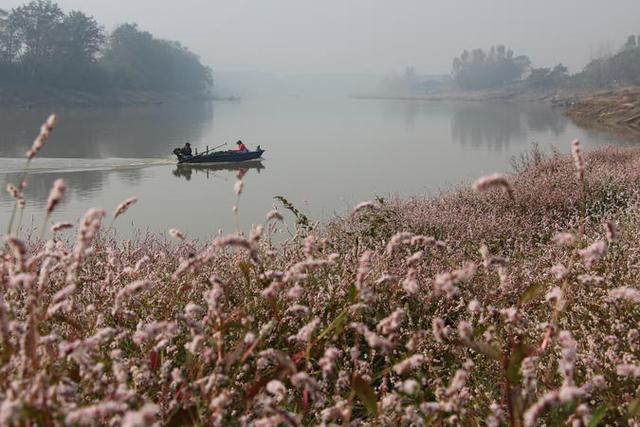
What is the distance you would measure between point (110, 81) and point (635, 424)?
9057cm

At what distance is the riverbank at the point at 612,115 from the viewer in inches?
1828

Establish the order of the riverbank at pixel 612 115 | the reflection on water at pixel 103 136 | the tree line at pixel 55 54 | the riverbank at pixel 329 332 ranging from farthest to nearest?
1. the tree line at pixel 55 54
2. the riverbank at pixel 612 115
3. the reflection on water at pixel 103 136
4. the riverbank at pixel 329 332

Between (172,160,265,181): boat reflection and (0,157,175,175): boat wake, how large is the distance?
5.38 ft

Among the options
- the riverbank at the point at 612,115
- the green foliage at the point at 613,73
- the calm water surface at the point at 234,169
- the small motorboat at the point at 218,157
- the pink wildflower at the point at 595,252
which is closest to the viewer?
the pink wildflower at the point at 595,252

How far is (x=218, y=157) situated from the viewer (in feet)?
79.0

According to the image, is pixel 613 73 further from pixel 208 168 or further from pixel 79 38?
pixel 208 168

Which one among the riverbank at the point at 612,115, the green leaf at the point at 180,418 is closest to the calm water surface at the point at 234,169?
the green leaf at the point at 180,418

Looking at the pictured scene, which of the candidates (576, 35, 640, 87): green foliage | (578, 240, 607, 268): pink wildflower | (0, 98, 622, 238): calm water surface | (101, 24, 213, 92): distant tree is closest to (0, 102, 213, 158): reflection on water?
(0, 98, 622, 238): calm water surface

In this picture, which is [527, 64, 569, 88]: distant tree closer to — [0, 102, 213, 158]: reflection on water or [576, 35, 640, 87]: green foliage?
[576, 35, 640, 87]: green foliage

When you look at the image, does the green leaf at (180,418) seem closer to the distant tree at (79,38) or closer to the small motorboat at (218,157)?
the small motorboat at (218,157)

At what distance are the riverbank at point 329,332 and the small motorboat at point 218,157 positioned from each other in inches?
584

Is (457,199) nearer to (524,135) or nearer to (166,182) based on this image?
(166,182)

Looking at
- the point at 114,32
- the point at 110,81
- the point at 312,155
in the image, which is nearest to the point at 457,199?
the point at 312,155

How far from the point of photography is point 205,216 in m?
14.8
